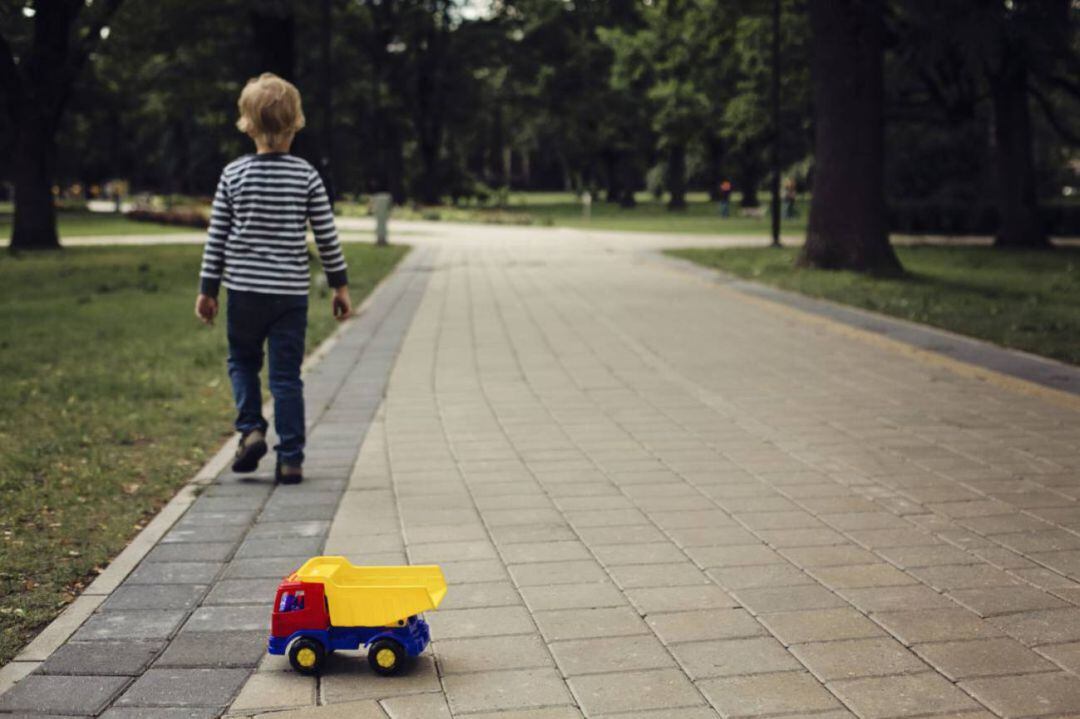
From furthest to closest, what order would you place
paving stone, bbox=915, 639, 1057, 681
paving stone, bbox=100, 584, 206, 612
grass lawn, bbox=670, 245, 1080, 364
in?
grass lawn, bbox=670, 245, 1080, 364, paving stone, bbox=100, 584, 206, 612, paving stone, bbox=915, 639, 1057, 681

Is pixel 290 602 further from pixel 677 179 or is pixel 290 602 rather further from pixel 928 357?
pixel 677 179

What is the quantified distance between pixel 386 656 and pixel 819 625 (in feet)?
4.50

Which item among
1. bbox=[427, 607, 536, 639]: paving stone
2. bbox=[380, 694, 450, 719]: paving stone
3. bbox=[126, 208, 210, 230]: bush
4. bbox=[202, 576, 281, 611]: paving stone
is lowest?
bbox=[380, 694, 450, 719]: paving stone

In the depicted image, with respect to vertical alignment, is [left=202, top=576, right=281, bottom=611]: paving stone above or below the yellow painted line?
below

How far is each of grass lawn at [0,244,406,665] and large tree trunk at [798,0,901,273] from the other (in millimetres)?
7068

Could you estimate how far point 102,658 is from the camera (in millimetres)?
3873

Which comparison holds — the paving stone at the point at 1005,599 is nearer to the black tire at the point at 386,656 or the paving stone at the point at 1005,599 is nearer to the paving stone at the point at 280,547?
the black tire at the point at 386,656

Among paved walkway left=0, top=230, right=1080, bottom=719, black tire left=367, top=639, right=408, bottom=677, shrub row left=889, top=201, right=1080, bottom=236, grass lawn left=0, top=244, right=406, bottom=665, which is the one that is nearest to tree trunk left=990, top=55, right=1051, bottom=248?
shrub row left=889, top=201, right=1080, bottom=236

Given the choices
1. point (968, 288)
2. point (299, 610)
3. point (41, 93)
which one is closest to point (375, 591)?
point (299, 610)

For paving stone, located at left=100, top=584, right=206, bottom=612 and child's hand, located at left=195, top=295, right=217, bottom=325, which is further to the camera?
child's hand, located at left=195, top=295, right=217, bottom=325

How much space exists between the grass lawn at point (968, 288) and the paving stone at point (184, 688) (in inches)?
317

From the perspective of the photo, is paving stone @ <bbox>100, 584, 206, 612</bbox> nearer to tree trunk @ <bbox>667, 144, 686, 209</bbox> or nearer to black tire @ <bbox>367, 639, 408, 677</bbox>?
black tire @ <bbox>367, 639, 408, 677</bbox>

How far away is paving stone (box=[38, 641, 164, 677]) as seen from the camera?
12.4ft

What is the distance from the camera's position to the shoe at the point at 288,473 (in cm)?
622
